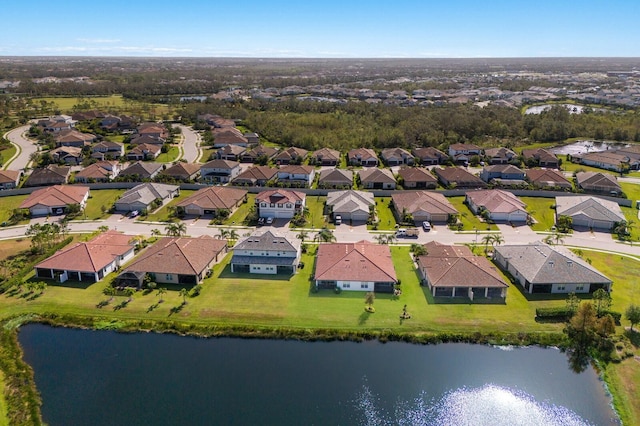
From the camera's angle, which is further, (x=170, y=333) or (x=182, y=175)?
(x=182, y=175)

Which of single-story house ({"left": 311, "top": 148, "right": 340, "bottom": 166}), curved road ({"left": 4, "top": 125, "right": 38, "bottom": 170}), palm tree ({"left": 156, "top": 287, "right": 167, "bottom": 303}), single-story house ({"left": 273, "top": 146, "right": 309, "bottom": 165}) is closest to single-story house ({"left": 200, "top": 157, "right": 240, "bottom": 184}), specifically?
single-story house ({"left": 273, "top": 146, "right": 309, "bottom": 165})

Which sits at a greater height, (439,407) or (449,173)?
(449,173)

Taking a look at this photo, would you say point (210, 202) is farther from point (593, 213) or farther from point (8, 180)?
point (593, 213)

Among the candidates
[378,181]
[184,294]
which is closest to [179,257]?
[184,294]

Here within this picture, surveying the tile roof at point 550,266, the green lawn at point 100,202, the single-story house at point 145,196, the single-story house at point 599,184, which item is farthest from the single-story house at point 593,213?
the green lawn at point 100,202

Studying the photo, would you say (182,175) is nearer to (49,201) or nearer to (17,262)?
(49,201)

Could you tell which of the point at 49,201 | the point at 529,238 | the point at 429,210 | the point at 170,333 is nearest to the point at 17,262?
the point at 49,201

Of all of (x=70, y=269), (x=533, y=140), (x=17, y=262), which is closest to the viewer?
(x=70, y=269)

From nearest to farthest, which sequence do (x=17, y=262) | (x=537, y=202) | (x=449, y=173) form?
(x=17, y=262), (x=537, y=202), (x=449, y=173)
